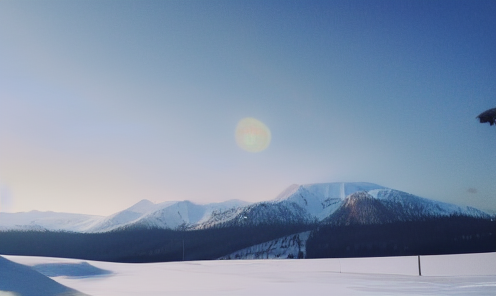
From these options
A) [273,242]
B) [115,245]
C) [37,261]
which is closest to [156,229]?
[115,245]

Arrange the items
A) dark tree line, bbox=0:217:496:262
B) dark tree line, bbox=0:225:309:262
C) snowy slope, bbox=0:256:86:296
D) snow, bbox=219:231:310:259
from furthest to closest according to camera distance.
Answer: snow, bbox=219:231:310:259 < dark tree line, bbox=0:217:496:262 < dark tree line, bbox=0:225:309:262 < snowy slope, bbox=0:256:86:296

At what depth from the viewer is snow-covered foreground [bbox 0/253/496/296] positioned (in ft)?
50.4

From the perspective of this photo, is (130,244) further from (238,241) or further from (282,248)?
(282,248)

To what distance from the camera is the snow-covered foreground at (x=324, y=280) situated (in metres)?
15.4

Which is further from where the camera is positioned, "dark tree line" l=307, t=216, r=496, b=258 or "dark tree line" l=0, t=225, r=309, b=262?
"dark tree line" l=307, t=216, r=496, b=258

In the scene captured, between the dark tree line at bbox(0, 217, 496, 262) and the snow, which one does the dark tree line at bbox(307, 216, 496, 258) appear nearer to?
the dark tree line at bbox(0, 217, 496, 262)

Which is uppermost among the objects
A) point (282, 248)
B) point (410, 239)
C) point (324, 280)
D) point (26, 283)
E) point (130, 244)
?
point (26, 283)

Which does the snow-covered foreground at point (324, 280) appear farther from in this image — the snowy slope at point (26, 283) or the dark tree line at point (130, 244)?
the dark tree line at point (130, 244)

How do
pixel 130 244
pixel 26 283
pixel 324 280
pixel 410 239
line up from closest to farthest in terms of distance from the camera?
pixel 26 283 → pixel 324 280 → pixel 130 244 → pixel 410 239

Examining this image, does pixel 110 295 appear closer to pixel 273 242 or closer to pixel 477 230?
pixel 273 242

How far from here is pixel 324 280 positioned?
20.5m

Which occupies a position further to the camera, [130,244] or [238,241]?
[238,241]

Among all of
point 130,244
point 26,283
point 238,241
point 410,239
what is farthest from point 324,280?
point 410,239

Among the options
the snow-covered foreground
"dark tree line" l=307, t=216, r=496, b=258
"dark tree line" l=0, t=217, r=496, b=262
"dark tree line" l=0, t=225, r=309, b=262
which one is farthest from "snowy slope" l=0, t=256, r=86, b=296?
"dark tree line" l=307, t=216, r=496, b=258
